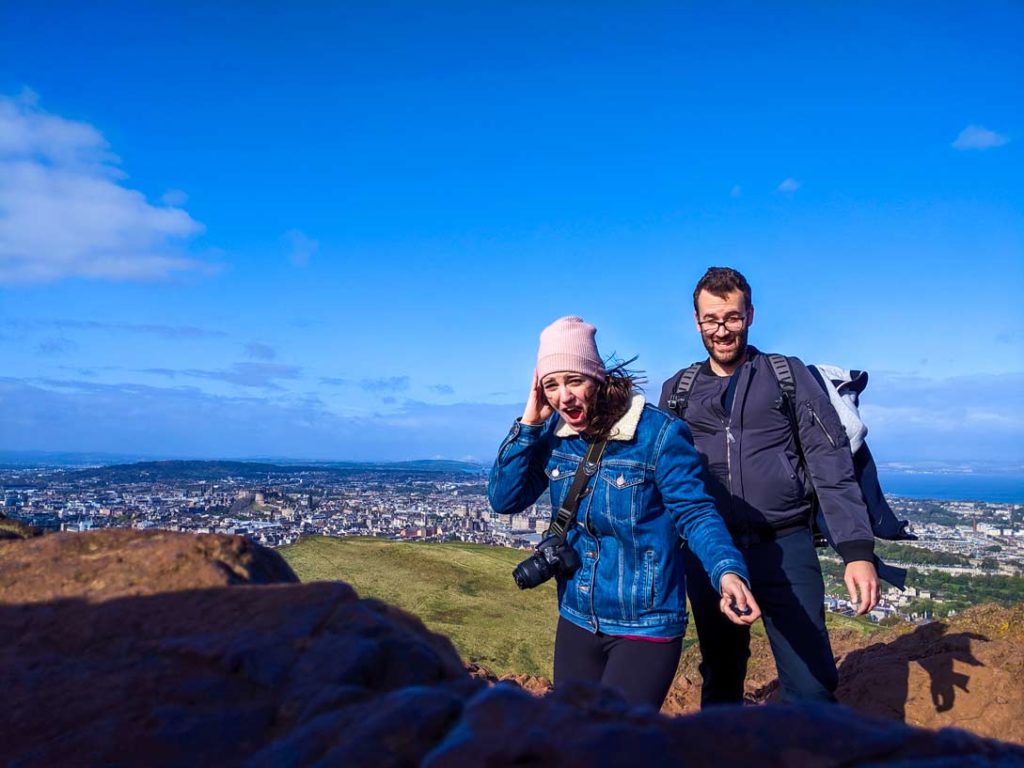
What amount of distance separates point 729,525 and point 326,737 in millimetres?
3854

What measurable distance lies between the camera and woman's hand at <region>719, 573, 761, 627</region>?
41.9 inches

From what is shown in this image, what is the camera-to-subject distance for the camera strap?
4.54 m

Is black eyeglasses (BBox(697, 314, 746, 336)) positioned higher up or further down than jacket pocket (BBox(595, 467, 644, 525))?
higher up

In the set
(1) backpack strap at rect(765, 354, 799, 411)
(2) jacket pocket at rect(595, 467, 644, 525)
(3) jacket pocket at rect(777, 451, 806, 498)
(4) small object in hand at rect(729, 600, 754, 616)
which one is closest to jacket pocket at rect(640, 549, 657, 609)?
(2) jacket pocket at rect(595, 467, 644, 525)

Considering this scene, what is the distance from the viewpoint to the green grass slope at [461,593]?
10.4m

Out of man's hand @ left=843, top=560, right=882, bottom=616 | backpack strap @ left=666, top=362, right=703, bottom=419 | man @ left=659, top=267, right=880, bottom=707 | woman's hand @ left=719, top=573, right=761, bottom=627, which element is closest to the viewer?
woman's hand @ left=719, top=573, right=761, bottom=627

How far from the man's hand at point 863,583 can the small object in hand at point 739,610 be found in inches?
55.7

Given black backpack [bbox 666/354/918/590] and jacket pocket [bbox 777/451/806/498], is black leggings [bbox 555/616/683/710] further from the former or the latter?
black backpack [bbox 666/354/918/590]

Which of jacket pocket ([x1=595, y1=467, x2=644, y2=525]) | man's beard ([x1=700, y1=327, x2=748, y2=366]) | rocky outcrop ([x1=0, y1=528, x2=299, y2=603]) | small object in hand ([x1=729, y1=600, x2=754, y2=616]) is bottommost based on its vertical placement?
small object in hand ([x1=729, y1=600, x2=754, y2=616])

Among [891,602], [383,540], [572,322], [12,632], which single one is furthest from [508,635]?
[891,602]

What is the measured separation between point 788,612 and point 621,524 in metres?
1.62

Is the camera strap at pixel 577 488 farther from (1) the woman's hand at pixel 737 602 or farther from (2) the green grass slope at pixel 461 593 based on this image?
(2) the green grass slope at pixel 461 593

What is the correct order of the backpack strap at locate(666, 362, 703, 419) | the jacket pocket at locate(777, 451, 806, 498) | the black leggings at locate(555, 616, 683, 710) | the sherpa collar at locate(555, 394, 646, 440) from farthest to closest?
the backpack strap at locate(666, 362, 703, 419)
the jacket pocket at locate(777, 451, 806, 498)
the sherpa collar at locate(555, 394, 646, 440)
the black leggings at locate(555, 616, 683, 710)

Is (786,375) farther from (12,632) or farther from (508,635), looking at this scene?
(508,635)
